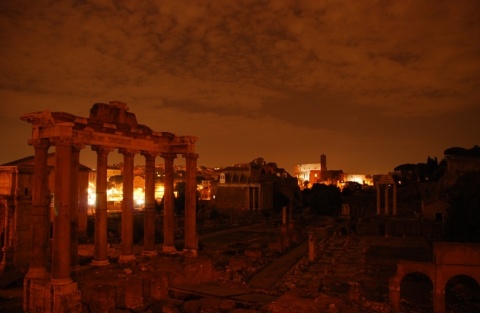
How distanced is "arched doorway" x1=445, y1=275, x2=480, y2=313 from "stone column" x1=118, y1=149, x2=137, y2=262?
12.7 metres

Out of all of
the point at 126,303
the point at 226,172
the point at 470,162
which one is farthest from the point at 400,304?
the point at 226,172

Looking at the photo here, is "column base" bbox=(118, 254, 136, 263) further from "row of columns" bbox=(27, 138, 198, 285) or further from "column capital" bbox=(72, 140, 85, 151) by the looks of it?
"column capital" bbox=(72, 140, 85, 151)

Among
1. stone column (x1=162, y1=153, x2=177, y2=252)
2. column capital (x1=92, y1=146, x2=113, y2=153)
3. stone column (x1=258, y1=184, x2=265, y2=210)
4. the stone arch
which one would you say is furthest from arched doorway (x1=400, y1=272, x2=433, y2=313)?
stone column (x1=258, y1=184, x2=265, y2=210)

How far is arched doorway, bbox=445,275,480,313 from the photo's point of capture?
17047 mm

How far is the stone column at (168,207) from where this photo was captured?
18109 millimetres

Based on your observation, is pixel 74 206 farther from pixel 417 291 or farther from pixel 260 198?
pixel 260 198

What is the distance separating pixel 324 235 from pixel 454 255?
30047 mm

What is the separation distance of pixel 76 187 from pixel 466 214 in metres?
22.2

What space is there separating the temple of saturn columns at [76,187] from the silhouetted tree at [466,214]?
668 inches

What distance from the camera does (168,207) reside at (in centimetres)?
1827

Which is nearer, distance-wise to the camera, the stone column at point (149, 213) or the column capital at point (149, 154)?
A: the column capital at point (149, 154)

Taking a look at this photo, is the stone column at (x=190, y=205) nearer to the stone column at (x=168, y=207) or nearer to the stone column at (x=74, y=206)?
the stone column at (x=168, y=207)

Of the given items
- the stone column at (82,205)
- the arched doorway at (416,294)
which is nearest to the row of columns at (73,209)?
the arched doorway at (416,294)

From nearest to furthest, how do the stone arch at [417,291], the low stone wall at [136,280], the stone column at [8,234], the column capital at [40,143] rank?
the low stone wall at [136,280] → the column capital at [40,143] → the stone arch at [417,291] → the stone column at [8,234]
